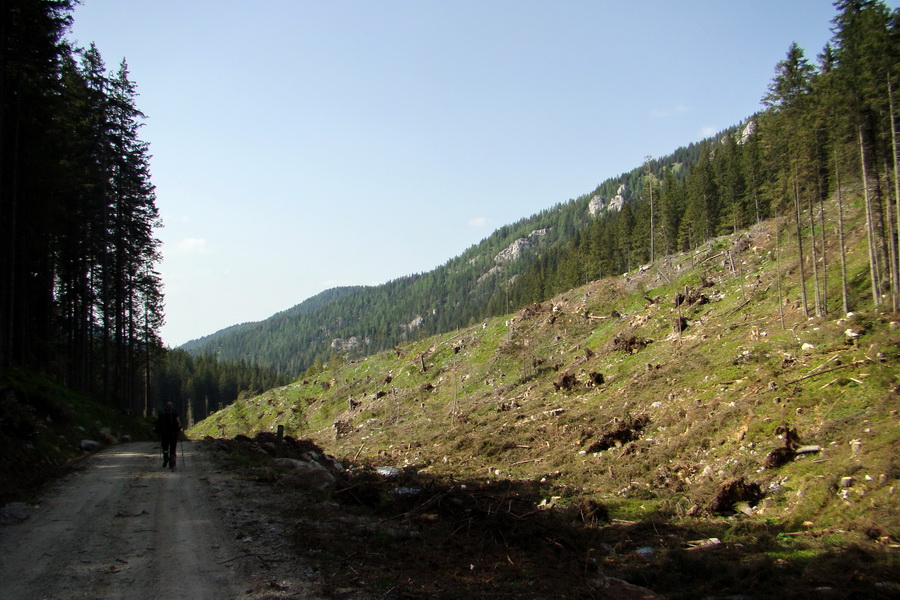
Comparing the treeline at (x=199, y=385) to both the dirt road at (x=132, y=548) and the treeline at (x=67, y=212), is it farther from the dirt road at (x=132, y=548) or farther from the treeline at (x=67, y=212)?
the dirt road at (x=132, y=548)

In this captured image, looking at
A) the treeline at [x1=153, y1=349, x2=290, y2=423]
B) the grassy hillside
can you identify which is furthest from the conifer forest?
the treeline at [x1=153, y1=349, x2=290, y2=423]

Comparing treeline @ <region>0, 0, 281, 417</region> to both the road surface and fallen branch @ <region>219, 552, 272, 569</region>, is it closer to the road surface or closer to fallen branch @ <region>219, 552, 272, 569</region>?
the road surface

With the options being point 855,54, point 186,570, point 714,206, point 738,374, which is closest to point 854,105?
point 855,54

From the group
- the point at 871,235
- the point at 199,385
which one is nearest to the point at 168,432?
the point at 871,235

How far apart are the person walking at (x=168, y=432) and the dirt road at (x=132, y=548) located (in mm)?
2061

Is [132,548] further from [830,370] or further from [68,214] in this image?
[68,214]

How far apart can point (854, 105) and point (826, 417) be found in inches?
654

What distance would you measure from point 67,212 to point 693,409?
102ft

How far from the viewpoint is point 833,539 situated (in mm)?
9336

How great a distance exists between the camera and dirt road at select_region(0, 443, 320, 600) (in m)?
5.58

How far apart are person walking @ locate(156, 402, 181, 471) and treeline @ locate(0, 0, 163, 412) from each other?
29.7 feet

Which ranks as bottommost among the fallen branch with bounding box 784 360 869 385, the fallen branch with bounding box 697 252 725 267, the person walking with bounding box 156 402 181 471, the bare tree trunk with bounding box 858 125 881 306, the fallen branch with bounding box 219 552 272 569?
the fallen branch with bounding box 219 552 272 569

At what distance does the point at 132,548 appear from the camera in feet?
22.5

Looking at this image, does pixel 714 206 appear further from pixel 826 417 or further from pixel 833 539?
pixel 833 539
